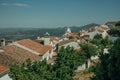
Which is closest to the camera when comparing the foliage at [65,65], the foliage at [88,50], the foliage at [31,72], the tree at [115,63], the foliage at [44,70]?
the tree at [115,63]

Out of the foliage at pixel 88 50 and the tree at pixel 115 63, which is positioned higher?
the tree at pixel 115 63

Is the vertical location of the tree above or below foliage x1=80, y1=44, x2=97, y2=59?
above

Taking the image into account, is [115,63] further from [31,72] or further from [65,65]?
[65,65]

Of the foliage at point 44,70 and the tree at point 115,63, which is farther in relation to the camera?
the foliage at point 44,70

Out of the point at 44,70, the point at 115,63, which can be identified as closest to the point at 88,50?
the point at 44,70

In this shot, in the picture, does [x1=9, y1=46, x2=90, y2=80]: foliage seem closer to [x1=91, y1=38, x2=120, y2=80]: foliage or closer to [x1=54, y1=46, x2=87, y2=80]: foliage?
[x1=54, y1=46, x2=87, y2=80]: foliage

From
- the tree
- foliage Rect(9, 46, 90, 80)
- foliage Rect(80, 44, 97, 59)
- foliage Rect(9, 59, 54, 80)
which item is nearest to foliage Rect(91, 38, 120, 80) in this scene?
the tree

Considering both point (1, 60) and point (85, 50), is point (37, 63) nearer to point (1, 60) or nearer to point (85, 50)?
point (1, 60)

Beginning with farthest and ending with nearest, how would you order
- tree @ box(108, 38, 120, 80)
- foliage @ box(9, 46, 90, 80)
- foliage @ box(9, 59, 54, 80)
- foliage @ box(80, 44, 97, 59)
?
foliage @ box(80, 44, 97, 59) < foliage @ box(9, 46, 90, 80) < foliage @ box(9, 59, 54, 80) < tree @ box(108, 38, 120, 80)

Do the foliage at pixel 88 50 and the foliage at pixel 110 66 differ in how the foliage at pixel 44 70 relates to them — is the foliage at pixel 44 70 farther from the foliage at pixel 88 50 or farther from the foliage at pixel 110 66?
the foliage at pixel 88 50

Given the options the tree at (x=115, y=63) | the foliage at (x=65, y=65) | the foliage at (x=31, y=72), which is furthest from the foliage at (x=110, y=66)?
the foliage at (x=65, y=65)

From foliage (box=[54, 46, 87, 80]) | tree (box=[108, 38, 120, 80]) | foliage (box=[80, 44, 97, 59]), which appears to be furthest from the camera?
foliage (box=[80, 44, 97, 59])
